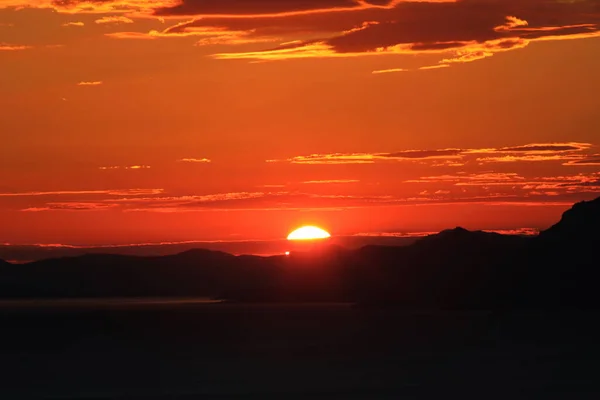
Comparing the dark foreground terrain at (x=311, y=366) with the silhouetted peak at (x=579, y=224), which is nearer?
the dark foreground terrain at (x=311, y=366)

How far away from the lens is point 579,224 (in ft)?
562

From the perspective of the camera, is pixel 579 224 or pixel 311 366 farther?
pixel 579 224

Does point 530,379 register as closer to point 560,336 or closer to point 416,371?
point 416,371

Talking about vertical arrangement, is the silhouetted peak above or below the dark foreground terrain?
above

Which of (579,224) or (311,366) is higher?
(579,224)

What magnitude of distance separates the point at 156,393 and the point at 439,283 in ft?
525

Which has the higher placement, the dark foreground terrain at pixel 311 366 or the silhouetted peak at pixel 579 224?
the silhouetted peak at pixel 579 224

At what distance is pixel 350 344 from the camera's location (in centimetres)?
6969

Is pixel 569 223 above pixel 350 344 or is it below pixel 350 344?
above

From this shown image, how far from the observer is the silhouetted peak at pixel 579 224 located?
550ft

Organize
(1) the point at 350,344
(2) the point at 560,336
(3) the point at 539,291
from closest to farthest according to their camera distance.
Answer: (1) the point at 350,344 < (2) the point at 560,336 < (3) the point at 539,291

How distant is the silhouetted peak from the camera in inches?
6594

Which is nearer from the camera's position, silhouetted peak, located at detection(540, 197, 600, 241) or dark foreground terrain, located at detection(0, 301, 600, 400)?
dark foreground terrain, located at detection(0, 301, 600, 400)

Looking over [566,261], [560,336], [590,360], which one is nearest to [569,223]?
[566,261]
